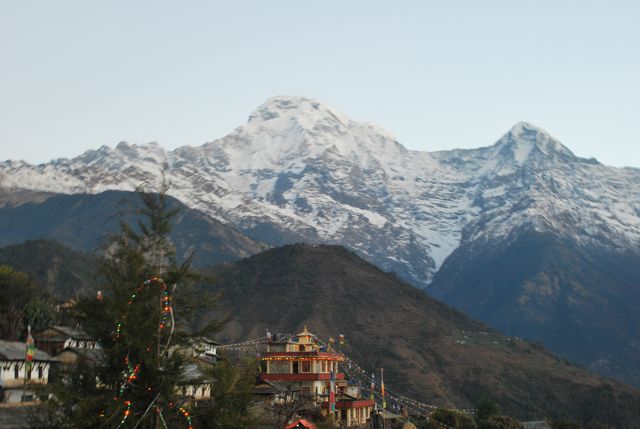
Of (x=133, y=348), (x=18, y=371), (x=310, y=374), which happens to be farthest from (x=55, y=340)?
(x=133, y=348)

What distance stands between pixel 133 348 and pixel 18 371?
3161 cm

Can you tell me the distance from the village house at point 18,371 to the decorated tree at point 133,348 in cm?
2320

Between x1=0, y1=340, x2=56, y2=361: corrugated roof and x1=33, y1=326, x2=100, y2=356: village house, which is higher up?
x1=33, y1=326, x2=100, y2=356: village house

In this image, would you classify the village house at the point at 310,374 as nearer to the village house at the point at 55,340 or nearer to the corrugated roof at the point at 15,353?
the village house at the point at 55,340

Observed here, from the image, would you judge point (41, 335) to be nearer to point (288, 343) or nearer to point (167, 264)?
point (288, 343)

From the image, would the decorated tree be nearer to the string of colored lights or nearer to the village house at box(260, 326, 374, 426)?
the string of colored lights

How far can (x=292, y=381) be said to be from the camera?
375ft

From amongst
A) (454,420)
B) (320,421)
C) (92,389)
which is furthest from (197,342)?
(454,420)

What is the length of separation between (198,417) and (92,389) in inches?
251

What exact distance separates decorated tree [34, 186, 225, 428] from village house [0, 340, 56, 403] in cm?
2320

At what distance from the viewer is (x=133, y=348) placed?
170 feet

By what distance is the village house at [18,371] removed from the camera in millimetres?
74438

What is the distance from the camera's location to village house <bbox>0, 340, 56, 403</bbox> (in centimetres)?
7444

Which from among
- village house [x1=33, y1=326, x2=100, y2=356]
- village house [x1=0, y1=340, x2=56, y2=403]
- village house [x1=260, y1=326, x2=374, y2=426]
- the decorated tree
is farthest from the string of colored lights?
village house [x1=260, y1=326, x2=374, y2=426]
